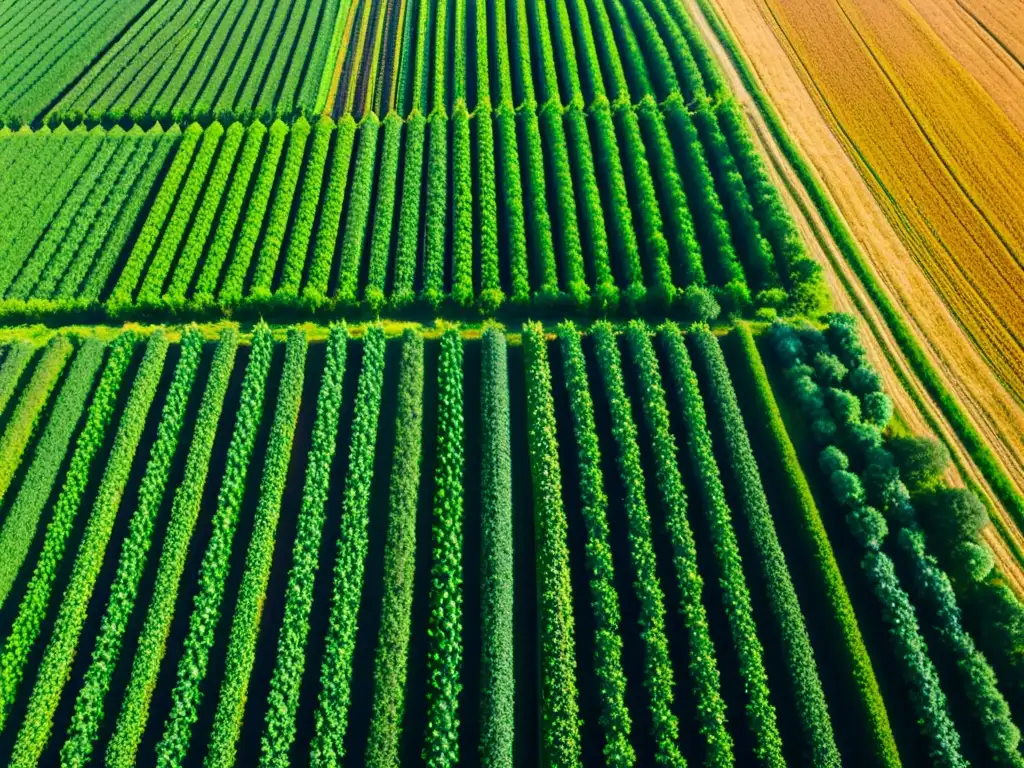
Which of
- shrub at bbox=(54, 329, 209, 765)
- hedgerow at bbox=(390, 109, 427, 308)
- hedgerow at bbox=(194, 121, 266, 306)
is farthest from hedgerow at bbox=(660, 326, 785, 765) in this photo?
hedgerow at bbox=(194, 121, 266, 306)

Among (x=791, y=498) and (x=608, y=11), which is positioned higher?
(x=608, y=11)

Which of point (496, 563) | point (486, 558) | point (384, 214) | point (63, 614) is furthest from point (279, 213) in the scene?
point (496, 563)

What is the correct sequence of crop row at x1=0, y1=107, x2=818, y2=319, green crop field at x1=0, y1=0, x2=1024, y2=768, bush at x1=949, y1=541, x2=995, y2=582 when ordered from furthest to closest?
1. crop row at x1=0, y1=107, x2=818, y2=319
2. bush at x1=949, y1=541, x2=995, y2=582
3. green crop field at x1=0, y1=0, x2=1024, y2=768

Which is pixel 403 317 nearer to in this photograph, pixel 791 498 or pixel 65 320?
pixel 65 320

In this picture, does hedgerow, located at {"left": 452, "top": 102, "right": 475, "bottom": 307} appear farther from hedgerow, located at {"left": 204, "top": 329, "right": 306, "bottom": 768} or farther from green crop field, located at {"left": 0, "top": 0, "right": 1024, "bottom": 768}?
hedgerow, located at {"left": 204, "top": 329, "right": 306, "bottom": 768}

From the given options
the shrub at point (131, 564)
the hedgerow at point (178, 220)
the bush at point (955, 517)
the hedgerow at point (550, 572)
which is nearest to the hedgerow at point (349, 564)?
the hedgerow at point (550, 572)

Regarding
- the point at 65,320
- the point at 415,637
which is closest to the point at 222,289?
the point at 65,320
